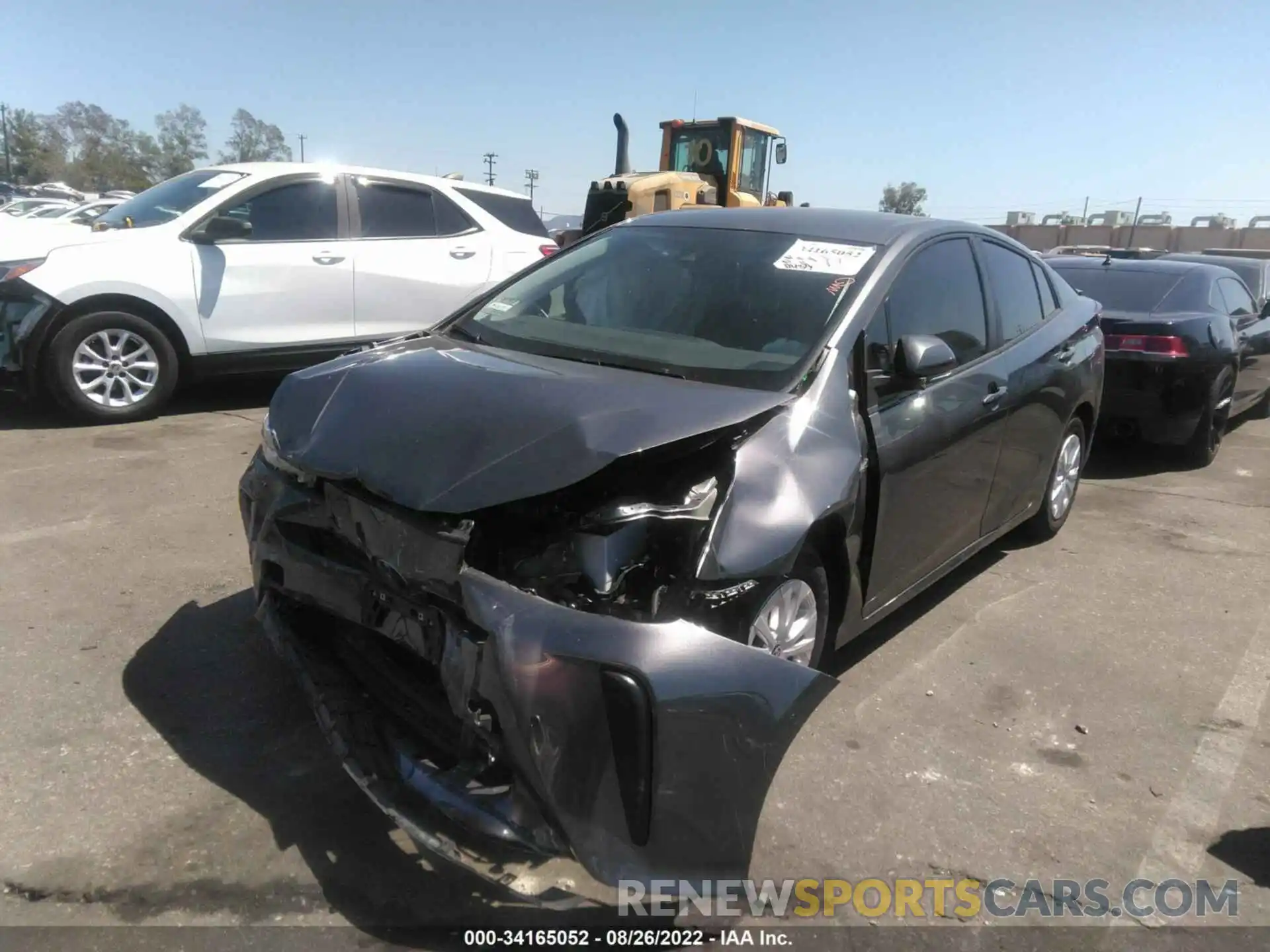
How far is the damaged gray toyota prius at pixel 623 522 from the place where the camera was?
213 cm

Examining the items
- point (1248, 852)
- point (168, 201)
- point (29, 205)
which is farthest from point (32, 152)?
point (1248, 852)

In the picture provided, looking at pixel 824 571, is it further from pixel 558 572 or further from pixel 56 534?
pixel 56 534

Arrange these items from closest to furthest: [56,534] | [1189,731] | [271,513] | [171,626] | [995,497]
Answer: [271,513] < [1189,731] < [171,626] < [995,497] < [56,534]

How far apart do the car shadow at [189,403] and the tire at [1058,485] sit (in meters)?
5.43

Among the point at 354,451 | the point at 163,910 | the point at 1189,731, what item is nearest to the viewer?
the point at 163,910

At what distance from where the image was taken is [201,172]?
24.0 ft

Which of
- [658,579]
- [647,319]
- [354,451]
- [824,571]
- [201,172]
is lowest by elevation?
[824,571]

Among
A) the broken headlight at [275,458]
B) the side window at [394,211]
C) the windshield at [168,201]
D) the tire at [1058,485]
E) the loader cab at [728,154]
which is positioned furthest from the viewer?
the loader cab at [728,154]

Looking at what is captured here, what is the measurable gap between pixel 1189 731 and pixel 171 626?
372 cm

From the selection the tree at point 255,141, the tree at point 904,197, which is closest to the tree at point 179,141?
the tree at point 255,141

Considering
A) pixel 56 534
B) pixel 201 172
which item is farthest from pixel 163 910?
pixel 201 172

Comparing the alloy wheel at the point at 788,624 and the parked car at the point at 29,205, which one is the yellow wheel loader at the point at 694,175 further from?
the parked car at the point at 29,205

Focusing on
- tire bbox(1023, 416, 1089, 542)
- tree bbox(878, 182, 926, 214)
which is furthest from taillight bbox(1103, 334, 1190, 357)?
tree bbox(878, 182, 926, 214)

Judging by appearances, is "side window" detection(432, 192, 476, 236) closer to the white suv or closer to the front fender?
the white suv
